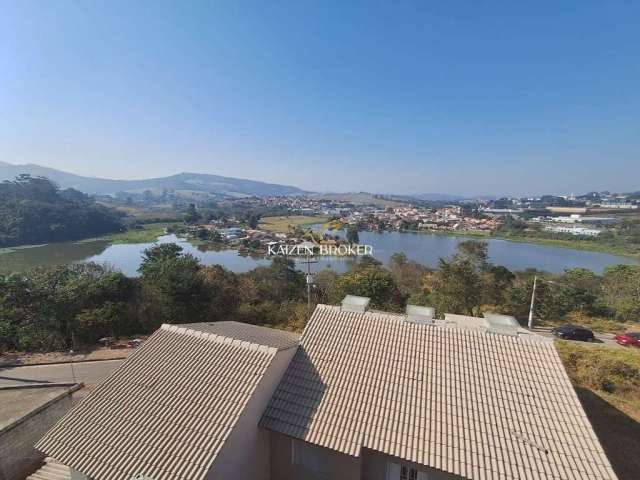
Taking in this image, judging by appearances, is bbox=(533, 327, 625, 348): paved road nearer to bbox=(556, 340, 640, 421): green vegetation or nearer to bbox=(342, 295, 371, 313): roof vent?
bbox=(556, 340, 640, 421): green vegetation

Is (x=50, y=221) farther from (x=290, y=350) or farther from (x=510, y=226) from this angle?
(x=510, y=226)

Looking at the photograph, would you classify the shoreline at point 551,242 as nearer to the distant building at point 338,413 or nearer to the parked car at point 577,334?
the parked car at point 577,334

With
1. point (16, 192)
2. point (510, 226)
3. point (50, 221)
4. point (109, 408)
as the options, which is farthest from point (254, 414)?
point (16, 192)

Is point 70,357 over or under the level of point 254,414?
under

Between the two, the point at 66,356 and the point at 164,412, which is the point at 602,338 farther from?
the point at 66,356

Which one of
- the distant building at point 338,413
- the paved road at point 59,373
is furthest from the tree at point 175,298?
the distant building at point 338,413
